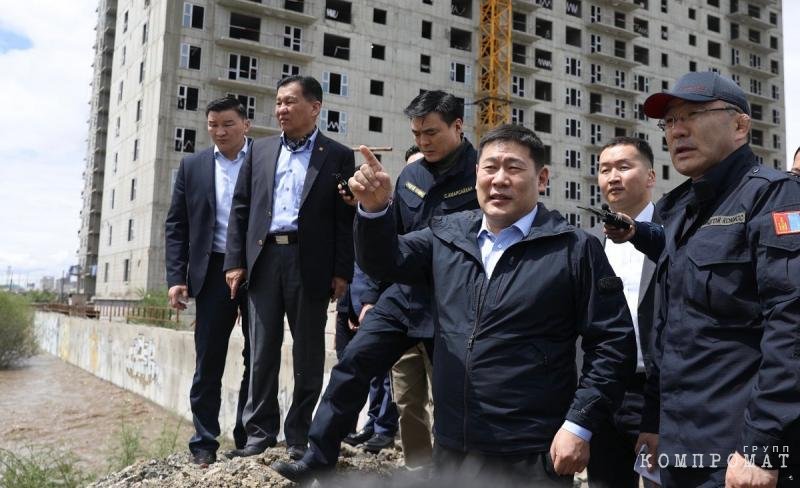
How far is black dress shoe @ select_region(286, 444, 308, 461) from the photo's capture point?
13.1 feet

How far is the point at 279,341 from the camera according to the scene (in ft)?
13.7

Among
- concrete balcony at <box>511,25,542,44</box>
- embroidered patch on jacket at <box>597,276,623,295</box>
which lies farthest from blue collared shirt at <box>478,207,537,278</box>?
concrete balcony at <box>511,25,542,44</box>

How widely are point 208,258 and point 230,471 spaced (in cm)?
138

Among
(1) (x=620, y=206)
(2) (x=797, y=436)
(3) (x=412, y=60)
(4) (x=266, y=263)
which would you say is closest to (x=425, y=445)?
(4) (x=266, y=263)

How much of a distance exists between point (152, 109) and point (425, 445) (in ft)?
102

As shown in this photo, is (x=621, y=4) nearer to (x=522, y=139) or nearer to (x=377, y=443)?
(x=377, y=443)

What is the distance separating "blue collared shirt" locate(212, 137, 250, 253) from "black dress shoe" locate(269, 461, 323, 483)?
5.55 ft

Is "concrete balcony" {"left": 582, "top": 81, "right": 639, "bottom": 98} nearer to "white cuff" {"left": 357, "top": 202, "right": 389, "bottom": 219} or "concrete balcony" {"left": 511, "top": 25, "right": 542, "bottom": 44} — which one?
"concrete balcony" {"left": 511, "top": 25, "right": 542, "bottom": 44}

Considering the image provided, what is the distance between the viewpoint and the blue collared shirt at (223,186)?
4.54m

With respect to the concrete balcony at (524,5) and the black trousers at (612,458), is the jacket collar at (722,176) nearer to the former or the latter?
the black trousers at (612,458)

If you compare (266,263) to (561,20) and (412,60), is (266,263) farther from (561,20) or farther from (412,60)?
(561,20)

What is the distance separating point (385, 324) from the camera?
11.1 ft

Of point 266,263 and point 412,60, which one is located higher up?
point 412,60

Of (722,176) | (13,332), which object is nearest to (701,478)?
(722,176)
